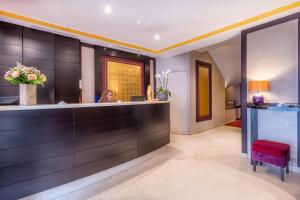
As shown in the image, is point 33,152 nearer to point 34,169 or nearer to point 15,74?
point 34,169

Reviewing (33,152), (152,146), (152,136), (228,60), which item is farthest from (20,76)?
(228,60)

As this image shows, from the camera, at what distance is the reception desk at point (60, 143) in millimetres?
1793

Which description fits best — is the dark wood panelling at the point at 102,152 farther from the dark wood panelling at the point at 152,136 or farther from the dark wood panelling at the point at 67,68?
the dark wood panelling at the point at 67,68

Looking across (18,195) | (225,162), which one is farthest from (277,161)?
(18,195)

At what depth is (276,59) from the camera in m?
3.11

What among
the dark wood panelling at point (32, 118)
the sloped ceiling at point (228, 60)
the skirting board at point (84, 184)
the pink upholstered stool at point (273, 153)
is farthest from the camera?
the sloped ceiling at point (228, 60)

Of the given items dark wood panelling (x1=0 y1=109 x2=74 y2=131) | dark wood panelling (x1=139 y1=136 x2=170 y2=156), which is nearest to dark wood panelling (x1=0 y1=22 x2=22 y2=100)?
dark wood panelling (x1=0 y1=109 x2=74 y2=131)

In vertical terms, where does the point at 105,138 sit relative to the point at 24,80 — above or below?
below

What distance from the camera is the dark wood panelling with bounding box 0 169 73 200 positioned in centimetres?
179

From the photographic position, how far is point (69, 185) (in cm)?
226

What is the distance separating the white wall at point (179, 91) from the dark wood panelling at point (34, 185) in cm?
425

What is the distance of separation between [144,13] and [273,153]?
133 inches

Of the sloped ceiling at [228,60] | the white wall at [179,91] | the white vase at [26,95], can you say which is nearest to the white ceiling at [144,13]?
the white vase at [26,95]

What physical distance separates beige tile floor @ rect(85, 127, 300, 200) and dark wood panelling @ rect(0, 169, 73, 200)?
458mm
